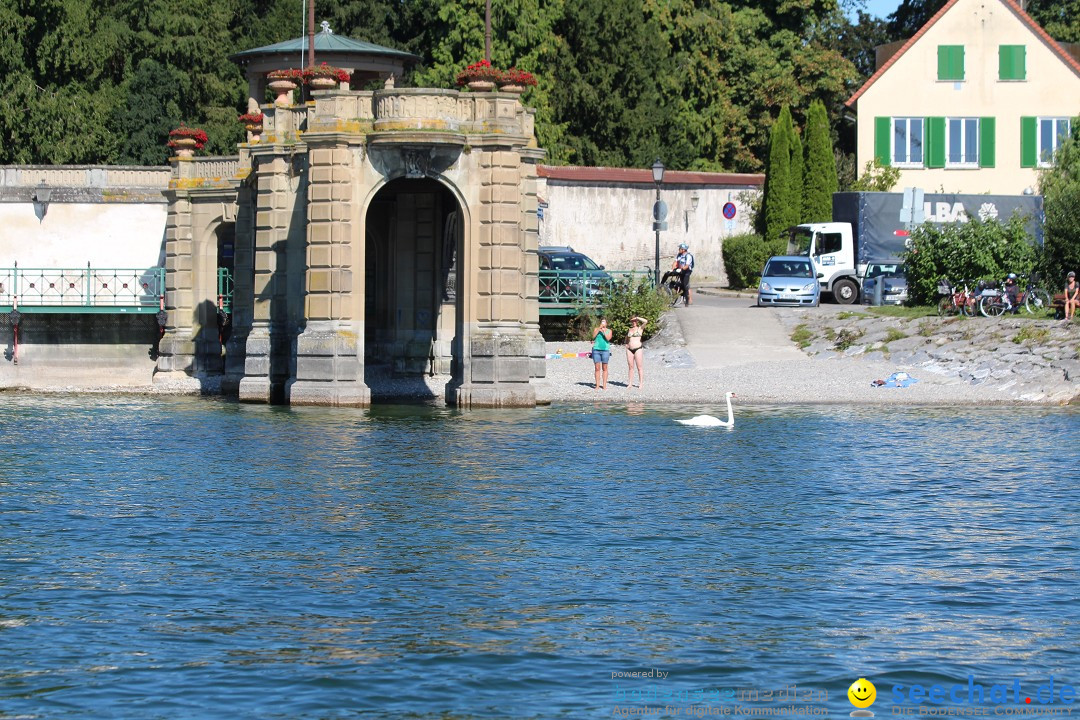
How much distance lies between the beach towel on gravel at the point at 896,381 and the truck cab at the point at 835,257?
1292 centimetres

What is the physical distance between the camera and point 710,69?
6994cm

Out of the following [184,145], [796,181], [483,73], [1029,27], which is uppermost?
[1029,27]

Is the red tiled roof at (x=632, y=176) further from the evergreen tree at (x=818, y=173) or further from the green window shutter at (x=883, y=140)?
the green window shutter at (x=883, y=140)

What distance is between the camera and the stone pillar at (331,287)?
116ft

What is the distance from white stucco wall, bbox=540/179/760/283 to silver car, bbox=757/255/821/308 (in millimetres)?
8666

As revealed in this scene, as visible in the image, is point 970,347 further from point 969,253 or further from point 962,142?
point 962,142

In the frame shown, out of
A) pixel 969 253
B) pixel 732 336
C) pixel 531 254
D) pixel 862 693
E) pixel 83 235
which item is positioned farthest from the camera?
pixel 83 235

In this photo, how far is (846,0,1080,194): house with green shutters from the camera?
200ft

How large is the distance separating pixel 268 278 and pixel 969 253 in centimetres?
1862

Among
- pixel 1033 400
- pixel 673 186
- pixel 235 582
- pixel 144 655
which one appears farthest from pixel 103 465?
pixel 673 186

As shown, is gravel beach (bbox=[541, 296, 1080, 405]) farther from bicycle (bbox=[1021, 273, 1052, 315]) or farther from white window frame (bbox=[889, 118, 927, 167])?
white window frame (bbox=[889, 118, 927, 167])

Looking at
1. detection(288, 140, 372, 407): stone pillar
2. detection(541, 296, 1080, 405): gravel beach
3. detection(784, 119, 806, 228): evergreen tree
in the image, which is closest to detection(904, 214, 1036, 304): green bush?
detection(541, 296, 1080, 405): gravel beach

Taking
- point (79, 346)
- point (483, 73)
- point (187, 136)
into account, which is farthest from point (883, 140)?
point (483, 73)

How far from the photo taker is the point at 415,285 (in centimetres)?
4206
